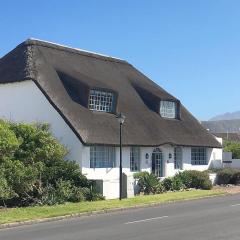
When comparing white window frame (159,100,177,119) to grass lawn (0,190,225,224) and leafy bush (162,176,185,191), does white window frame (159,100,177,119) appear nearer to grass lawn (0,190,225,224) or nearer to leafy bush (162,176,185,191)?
leafy bush (162,176,185,191)

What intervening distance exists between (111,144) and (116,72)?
9.92 m

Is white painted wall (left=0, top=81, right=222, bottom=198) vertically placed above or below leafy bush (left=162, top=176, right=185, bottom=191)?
above

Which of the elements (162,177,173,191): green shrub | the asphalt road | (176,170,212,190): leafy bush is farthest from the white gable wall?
the asphalt road

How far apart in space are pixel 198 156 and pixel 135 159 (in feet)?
25.4

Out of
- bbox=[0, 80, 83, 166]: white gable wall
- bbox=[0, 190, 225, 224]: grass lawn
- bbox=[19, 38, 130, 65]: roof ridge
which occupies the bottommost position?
bbox=[0, 190, 225, 224]: grass lawn

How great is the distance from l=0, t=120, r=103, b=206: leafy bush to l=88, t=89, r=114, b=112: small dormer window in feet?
15.2

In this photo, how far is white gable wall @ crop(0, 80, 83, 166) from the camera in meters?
30.4

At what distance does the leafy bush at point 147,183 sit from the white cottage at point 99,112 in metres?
0.77

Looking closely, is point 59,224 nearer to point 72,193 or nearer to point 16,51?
point 72,193

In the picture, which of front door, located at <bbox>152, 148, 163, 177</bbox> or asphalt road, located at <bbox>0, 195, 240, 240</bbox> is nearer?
asphalt road, located at <bbox>0, 195, 240, 240</bbox>

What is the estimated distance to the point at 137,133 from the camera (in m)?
33.8

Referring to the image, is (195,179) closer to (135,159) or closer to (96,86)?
(135,159)

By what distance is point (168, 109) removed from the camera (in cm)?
3981

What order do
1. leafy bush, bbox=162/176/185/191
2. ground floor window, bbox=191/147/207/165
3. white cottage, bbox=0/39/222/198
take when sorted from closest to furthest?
white cottage, bbox=0/39/222/198 < leafy bush, bbox=162/176/185/191 < ground floor window, bbox=191/147/207/165
